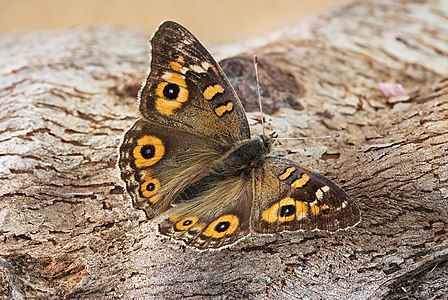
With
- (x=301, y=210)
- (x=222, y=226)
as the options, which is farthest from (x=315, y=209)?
(x=222, y=226)

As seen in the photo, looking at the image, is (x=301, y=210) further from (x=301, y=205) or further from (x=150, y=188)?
(x=150, y=188)

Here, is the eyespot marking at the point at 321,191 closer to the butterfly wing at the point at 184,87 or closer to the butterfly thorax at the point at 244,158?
the butterfly thorax at the point at 244,158

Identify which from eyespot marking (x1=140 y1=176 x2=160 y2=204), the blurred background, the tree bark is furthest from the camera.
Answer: the blurred background

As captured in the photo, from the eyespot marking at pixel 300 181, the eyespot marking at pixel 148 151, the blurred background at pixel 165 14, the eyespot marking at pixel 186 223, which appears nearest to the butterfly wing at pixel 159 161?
the eyespot marking at pixel 148 151

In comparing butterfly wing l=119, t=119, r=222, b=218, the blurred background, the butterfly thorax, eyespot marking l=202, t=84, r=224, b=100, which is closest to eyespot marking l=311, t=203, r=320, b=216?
the butterfly thorax

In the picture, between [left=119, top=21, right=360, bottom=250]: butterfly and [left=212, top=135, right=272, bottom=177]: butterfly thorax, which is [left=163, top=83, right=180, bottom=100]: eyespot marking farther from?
[left=212, top=135, right=272, bottom=177]: butterfly thorax

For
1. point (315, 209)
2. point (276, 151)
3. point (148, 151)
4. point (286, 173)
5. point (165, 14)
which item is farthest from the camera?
point (165, 14)

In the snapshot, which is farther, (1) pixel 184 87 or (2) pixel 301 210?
(1) pixel 184 87
